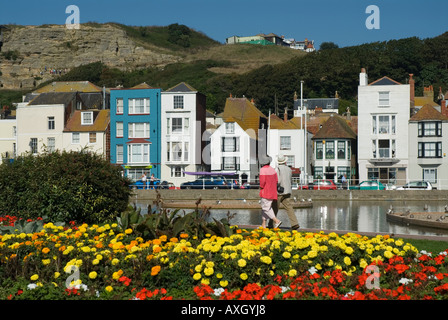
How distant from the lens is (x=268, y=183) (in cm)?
1864

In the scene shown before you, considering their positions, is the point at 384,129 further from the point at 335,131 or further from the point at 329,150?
the point at 329,150

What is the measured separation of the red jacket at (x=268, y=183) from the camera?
18625 mm

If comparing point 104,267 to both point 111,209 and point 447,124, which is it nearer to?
point 111,209

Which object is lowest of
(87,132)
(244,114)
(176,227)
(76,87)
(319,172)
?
(319,172)

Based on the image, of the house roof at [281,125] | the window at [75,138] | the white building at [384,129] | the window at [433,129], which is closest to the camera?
the window at [433,129]

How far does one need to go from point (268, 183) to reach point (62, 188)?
22.4ft

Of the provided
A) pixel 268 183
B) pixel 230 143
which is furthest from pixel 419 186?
pixel 268 183

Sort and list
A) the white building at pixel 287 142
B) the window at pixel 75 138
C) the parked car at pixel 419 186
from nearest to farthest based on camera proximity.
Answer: the parked car at pixel 419 186 → the window at pixel 75 138 → the white building at pixel 287 142

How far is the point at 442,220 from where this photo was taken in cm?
2747

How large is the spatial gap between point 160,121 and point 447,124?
32353mm

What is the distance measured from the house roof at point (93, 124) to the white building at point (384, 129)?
30173 mm

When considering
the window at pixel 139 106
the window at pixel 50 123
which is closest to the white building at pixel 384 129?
the window at pixel 139 106

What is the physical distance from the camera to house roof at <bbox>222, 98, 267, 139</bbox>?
8088 cm

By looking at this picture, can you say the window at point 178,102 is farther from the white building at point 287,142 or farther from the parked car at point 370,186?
the parked car at point 370,186
